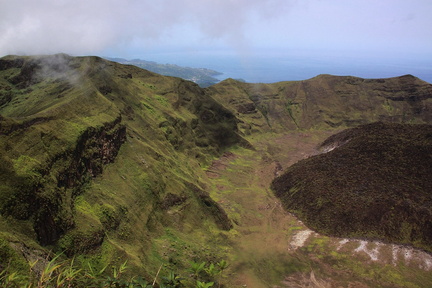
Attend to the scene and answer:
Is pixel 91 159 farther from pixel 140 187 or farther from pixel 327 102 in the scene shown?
pixel 327 102

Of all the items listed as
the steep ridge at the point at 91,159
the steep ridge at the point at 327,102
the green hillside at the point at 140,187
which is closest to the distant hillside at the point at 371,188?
the green hillside at the point at 140,187

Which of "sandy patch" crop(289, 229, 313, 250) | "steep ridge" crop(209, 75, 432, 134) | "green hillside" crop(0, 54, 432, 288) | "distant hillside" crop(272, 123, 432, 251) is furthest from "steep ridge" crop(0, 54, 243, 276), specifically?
"steep ridge" crop(209, 75, 432, 134)

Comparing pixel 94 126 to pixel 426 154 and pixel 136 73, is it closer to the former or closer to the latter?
pixel 426 154

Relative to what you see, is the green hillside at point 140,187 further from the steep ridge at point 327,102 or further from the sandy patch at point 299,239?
the steep ridge at point 327,102

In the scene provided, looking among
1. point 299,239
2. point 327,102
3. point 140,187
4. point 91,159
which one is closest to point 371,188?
point 299,239

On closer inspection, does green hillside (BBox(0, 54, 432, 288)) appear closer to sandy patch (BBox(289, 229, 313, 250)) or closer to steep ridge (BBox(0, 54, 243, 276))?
steep ridge (BBox(0, 54, 243, 276))

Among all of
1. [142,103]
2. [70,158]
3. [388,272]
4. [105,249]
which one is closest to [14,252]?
[105,249]
